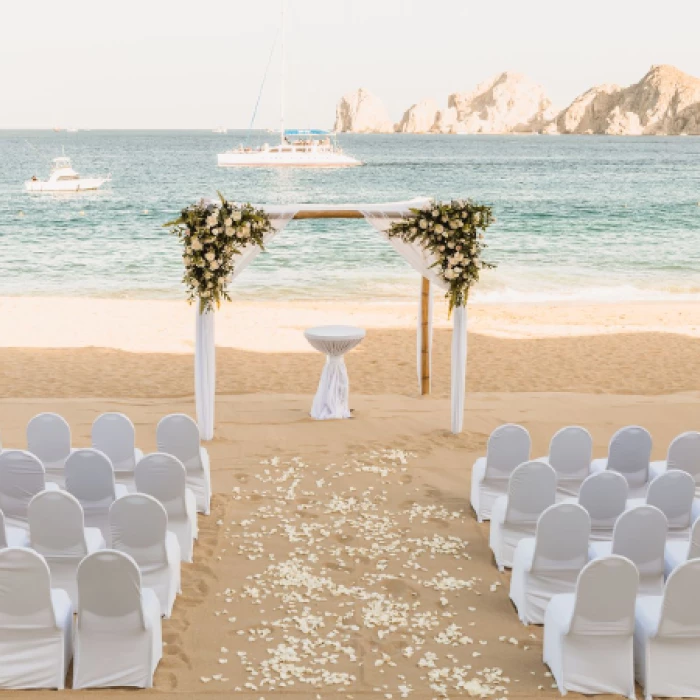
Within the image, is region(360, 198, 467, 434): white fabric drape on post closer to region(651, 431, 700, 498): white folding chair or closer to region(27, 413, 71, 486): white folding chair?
region(651, 431, 700, 498): white folding chair

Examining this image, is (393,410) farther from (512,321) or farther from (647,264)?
(647,264)

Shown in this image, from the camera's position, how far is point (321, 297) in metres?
24.2

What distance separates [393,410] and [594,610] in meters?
6.38

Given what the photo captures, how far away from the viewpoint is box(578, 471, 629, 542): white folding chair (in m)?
6.98

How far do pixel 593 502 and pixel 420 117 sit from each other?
19466cm

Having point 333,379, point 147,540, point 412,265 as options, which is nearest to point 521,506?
point 147,540

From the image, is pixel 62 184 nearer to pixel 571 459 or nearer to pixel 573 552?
pixel 571 459

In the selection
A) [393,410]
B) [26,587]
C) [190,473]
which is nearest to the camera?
[26,587]

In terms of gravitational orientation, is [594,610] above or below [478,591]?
above

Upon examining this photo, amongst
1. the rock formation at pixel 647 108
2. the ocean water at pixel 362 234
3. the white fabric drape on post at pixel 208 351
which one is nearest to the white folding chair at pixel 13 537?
the white fabric drape on post at pixel 208 351

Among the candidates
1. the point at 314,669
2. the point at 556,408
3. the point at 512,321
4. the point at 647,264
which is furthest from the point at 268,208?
the point at 647,264

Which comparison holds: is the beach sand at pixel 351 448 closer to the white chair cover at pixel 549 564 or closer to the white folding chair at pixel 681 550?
the white chair cover at pixel 549 564

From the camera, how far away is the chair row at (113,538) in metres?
6.20

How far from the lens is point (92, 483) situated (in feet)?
23.8
